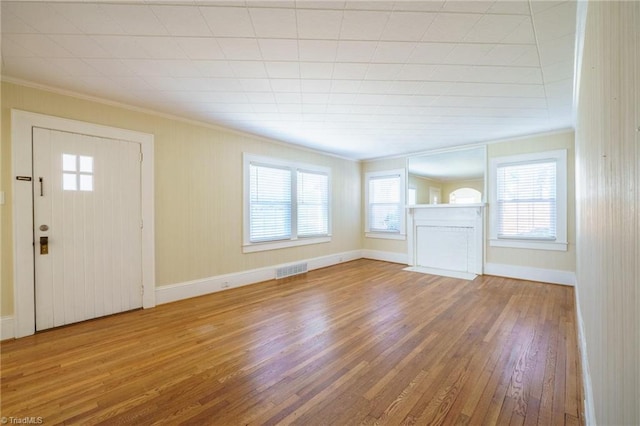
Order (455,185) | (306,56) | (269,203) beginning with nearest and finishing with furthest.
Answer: (306,56), (269,203), (455,185)

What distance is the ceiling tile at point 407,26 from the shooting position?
5.70 feet

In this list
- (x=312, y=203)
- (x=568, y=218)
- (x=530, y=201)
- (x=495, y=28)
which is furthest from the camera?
(x=312, y=203)

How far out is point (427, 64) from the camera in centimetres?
231

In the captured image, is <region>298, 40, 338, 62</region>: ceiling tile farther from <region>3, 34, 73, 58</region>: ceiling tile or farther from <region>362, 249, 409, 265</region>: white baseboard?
<region>362, 249, 409, 265</region>: white baseboard

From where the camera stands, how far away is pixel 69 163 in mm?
2867

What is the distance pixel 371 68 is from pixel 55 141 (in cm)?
339

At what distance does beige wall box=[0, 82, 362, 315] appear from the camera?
258cm

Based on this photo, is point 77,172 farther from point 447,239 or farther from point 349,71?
point 447,239

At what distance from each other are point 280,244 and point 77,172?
3.00 metres

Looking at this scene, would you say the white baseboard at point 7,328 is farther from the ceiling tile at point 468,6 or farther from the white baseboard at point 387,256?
the white baseboard at point 387,256

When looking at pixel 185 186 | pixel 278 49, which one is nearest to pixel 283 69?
pixel 278 49

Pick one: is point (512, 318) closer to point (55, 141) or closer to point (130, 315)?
point (130, 315)

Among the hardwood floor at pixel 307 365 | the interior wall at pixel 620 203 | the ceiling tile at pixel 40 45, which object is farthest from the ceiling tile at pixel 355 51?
the hardwood floor at pixel 307 365

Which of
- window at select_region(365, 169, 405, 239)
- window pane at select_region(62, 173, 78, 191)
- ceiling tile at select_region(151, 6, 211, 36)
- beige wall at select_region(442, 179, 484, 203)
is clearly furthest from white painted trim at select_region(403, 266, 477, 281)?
window pane at select_region(62, 173, 78, 191)
